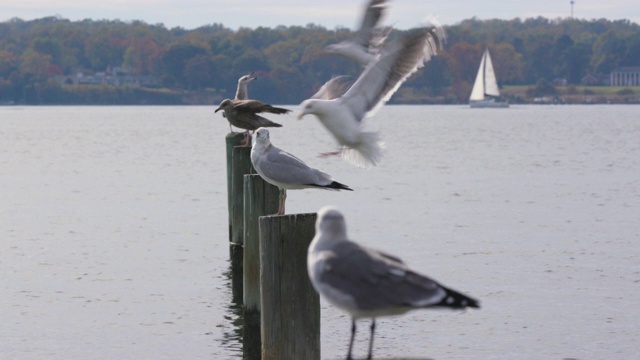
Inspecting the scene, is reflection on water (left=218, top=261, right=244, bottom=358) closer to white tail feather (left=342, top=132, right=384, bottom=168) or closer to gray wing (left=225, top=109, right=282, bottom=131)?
gray wing (left=225, top=109, right=282, bottom=131)

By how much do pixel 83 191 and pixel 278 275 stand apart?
25807mm

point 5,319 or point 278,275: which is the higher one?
point 278,275

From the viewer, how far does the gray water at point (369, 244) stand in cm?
1477

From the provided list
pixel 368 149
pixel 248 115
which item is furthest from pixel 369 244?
pixel 368 149

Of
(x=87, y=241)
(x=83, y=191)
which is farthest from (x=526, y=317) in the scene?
(x=83, y=191)

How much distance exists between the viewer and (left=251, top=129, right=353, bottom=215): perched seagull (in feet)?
35.9

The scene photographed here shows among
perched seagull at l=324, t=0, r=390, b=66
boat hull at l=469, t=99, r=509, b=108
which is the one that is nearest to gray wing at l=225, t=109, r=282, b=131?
perched seagull at l=324, t=0, r=390, b=66

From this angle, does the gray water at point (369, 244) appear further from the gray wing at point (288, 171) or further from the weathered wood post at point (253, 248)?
the gray wing at point (288, 171)

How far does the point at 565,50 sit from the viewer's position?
19512 cm

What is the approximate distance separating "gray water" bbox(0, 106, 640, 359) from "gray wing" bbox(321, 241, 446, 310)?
275 inches

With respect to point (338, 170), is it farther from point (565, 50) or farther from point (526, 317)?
point (565, 50)

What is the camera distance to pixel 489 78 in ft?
507

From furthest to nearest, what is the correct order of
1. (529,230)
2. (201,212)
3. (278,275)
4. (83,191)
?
(83,191), (201,212), (529,230), (278,275)

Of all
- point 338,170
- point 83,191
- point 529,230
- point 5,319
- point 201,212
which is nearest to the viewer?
point 5,319
